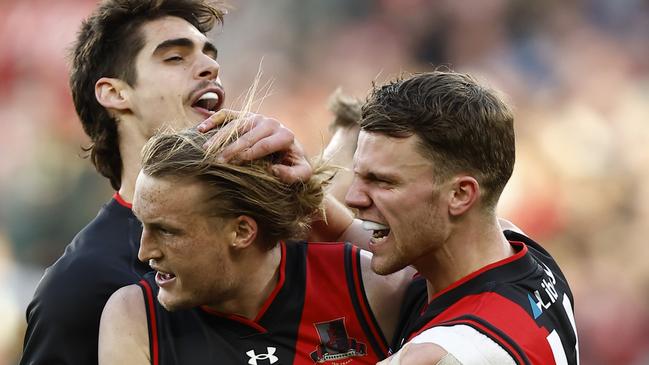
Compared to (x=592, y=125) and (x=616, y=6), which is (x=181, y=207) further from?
(x=616, y=6)

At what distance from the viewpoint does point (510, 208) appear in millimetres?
7371

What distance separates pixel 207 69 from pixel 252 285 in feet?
3.36

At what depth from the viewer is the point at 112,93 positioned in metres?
3.78

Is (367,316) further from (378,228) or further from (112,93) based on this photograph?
(112,93)

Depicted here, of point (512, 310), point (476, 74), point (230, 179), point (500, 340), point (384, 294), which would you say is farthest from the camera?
point (476, 74)

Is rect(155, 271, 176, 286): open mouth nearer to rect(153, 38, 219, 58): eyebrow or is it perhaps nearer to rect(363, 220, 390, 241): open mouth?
rect(363, 220, 390, 241): open mouth

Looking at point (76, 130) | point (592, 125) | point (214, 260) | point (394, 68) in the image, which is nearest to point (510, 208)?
point (592, 125)

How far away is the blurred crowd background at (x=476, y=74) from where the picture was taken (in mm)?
7215

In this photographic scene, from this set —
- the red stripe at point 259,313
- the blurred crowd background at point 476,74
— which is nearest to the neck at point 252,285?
the red stripe at point 259,313

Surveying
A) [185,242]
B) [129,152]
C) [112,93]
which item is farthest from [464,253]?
[112,93]

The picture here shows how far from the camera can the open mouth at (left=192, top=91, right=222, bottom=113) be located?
3.72 m

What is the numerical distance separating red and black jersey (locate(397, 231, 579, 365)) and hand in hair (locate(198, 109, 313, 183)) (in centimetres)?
57

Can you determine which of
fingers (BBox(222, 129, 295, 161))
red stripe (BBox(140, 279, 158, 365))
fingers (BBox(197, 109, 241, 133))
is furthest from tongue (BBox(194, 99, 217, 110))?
red stripe (BBox(140, 279, 158, 365))

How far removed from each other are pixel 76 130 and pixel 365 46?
2503mm
